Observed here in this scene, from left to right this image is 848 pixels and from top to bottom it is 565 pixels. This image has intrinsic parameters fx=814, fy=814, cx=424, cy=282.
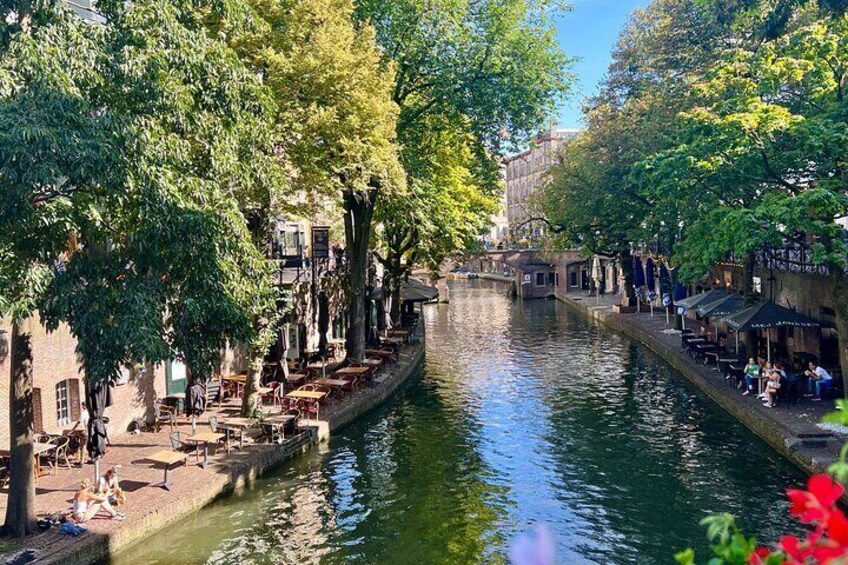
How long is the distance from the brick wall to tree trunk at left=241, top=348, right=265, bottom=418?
2828 mm

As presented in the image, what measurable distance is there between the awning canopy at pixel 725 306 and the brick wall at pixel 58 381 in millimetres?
21120

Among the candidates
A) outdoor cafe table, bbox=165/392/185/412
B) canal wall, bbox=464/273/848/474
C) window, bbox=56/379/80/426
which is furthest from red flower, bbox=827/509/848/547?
outdoor cafe table, bbox=165/392/185/412

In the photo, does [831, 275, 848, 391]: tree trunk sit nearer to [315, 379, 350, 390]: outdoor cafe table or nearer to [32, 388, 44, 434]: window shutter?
[315, 379, 350, 390]: outdoor cafe table

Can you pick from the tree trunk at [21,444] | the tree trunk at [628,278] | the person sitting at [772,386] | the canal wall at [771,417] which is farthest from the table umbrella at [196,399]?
the tree trunk at [628,278]

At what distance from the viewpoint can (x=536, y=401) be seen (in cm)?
3009

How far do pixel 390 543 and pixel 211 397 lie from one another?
13.3 meters

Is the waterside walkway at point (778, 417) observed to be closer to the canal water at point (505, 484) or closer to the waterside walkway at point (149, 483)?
the canal water at point (505, 484)

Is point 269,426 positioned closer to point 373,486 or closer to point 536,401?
point 373,486

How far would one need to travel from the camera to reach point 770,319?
1069 inches

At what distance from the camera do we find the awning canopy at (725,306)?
32375 mm

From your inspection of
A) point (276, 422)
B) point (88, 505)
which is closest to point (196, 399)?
point (276, 422)

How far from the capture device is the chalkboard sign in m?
35.1

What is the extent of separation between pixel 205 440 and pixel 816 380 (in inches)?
723

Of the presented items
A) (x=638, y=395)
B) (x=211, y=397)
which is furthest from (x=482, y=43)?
(x=211, y=397)
